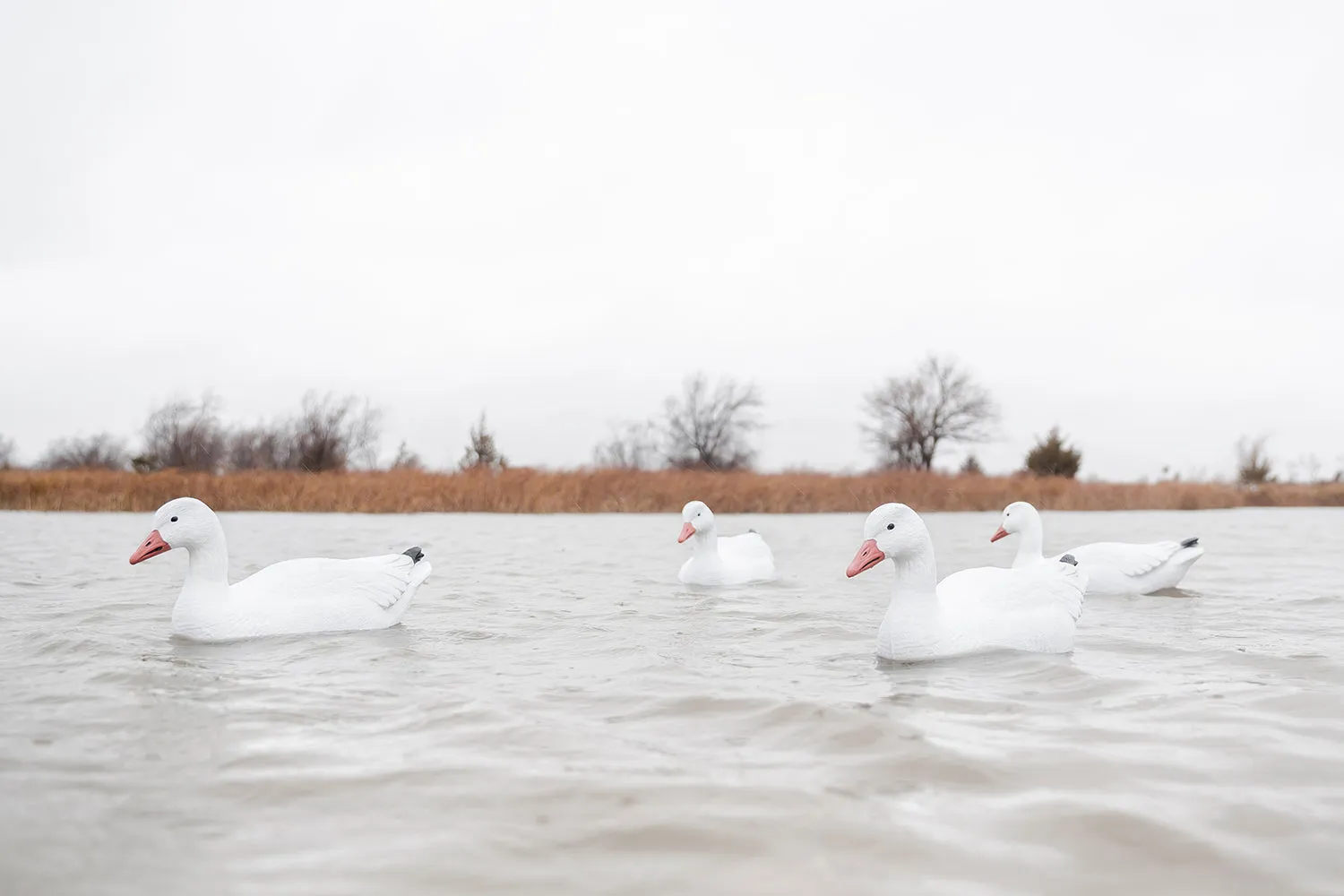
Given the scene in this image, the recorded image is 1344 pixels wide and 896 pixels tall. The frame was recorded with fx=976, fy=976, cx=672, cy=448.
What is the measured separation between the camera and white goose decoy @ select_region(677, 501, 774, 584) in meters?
9.54

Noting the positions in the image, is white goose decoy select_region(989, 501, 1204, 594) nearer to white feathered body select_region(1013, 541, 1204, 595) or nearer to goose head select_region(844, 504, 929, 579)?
white feathered body select_region(1013, 541, 1204, 595)

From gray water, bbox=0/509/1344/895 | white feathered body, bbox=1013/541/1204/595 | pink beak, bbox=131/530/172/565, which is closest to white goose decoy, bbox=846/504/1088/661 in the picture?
gray water, bbox=0/509/1344/895

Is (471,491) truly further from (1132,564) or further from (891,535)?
(891,535)

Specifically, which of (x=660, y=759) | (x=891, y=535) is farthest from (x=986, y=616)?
(x=660, y=759)

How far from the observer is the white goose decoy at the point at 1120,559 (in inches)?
360

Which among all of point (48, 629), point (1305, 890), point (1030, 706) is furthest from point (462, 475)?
point (1305, 890)

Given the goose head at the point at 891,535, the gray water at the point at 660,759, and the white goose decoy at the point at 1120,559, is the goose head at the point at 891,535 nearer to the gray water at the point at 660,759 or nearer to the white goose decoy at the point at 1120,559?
the gray water at the point at 660,759

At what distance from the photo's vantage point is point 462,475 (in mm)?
22812

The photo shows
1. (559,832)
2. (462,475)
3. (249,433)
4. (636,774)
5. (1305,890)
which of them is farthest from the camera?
(249,433)

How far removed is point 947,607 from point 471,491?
17306 millimetres

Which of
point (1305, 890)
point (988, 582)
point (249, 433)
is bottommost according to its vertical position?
point (1305, 890)

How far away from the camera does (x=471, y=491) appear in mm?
22094

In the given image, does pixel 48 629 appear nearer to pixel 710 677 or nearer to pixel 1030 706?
pixel 710 677

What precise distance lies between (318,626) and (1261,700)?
5536 mm
